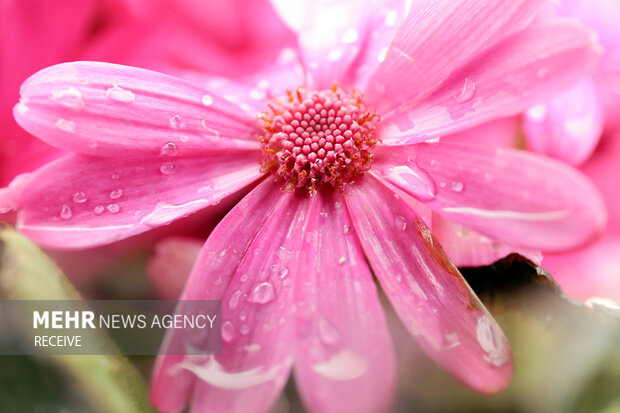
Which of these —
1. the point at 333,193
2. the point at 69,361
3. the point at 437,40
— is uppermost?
the point at 437,40

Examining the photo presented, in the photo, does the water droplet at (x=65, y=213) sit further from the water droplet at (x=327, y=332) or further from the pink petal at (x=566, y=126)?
the pink petal at (x=566, y=126)

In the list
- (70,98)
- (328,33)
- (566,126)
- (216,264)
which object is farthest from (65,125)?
(566,126)

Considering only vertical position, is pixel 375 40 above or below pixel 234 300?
above

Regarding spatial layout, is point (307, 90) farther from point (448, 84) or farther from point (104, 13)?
point (104, 13)

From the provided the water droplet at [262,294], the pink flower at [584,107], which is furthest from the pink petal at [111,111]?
the pink flower at [584,107]

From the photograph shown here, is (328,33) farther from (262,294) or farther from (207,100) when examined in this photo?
(262,294)

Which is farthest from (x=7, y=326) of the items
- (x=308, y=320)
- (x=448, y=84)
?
(x=448, y=84)
